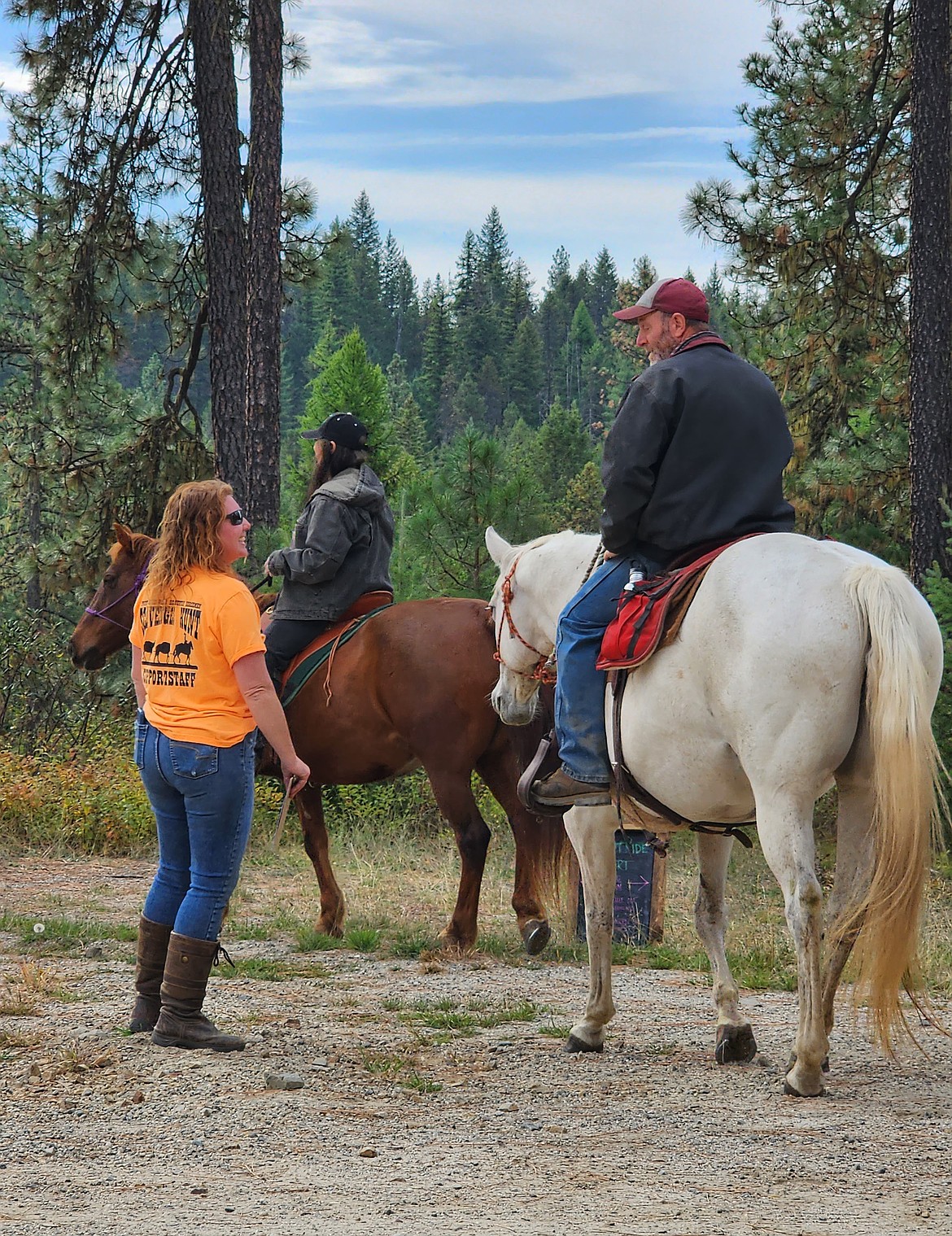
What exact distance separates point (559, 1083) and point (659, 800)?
1.12 meters

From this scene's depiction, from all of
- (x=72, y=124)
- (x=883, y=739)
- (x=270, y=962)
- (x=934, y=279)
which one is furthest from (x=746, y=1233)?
(x=72, y=124)

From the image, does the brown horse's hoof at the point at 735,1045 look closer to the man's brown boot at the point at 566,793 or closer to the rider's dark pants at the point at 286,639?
the man's brown boot at the point at 566,793

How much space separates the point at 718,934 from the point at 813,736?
5.29 feet

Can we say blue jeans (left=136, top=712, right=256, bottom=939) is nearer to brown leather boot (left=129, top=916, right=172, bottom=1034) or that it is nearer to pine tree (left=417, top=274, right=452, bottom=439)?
brown leather boot (left=129, top=916, right=172, bottom=1034)

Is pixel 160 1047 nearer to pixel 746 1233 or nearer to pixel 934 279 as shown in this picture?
pixel 746 1233

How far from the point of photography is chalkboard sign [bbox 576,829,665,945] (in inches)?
311

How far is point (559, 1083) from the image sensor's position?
5.09m

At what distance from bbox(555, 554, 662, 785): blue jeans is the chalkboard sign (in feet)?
9.04

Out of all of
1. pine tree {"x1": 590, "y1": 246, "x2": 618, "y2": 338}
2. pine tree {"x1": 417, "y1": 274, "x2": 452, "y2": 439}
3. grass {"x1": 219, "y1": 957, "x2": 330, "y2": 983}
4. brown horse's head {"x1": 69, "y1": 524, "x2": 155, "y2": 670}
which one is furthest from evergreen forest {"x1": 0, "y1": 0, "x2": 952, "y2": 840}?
pine tree {"x1": 590, "y1": 246, "x2": 618, "y2": 338}

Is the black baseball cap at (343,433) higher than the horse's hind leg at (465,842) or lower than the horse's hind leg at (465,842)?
higher

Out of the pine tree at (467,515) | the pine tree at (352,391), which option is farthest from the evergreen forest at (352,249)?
the pine tree at (352,391)

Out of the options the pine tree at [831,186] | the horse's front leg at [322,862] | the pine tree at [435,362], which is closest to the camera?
the horse's front leg at [322,862]

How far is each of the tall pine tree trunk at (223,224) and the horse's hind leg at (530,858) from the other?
6626 mm

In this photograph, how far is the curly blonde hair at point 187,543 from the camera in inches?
208
